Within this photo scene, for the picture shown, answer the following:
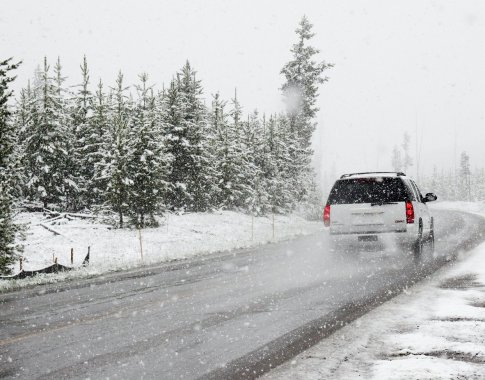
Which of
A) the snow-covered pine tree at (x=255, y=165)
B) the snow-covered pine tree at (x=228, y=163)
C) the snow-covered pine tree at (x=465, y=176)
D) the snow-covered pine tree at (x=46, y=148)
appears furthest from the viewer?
the snow-covered pine tree at (x=465, y=176)

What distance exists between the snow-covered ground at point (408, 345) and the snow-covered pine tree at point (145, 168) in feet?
59.4

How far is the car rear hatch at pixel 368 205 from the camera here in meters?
12.4

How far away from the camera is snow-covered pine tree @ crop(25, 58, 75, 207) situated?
2814 cm

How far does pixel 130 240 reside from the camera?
2270cm

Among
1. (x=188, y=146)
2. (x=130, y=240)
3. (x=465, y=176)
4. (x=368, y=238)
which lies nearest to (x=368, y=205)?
(x=368, y=238)

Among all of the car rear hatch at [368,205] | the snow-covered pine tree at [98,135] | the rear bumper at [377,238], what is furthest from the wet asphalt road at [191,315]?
the snow-covered pine tree at [98,135]

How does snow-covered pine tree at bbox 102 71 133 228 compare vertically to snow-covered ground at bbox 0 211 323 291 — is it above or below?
above

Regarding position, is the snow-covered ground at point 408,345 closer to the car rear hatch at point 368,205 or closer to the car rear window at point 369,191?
the car rear hatch at point 368,205

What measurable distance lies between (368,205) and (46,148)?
20806 mm

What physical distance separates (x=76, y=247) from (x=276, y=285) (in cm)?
1400

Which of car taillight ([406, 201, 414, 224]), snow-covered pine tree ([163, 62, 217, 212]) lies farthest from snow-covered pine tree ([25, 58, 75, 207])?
car taillight ([406, 201, 414, 224])

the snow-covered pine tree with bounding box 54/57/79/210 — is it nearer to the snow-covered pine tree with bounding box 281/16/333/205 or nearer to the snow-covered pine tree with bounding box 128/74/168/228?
the snow-covered pine tree with bounding box 128/74/168/228

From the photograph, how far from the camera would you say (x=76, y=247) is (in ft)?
70.4

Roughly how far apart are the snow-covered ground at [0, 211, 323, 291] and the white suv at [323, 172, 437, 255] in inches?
216
